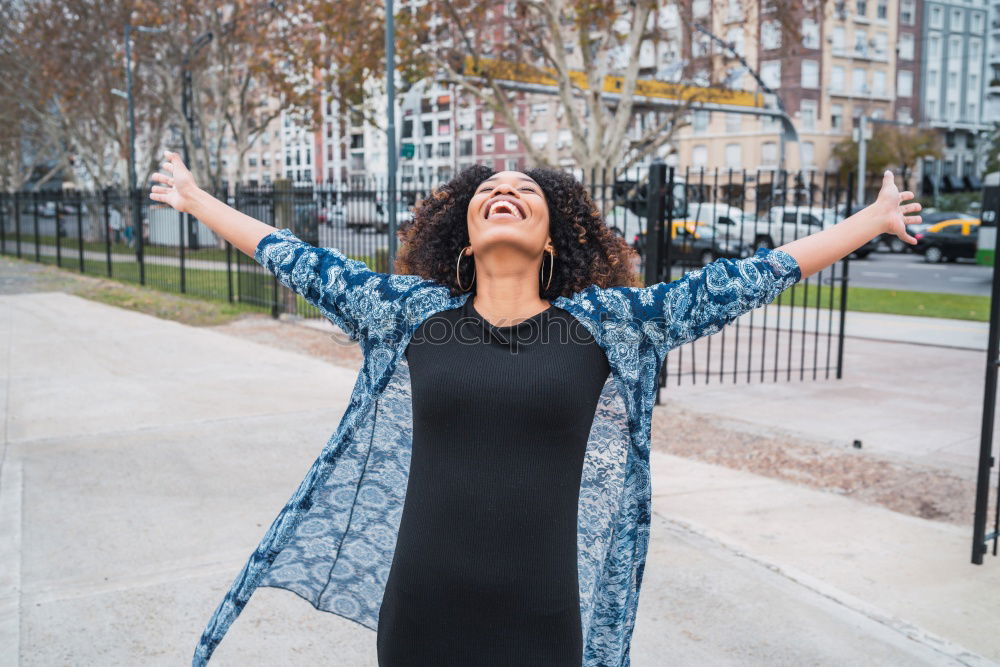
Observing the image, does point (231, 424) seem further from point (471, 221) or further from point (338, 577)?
point (471, 221)

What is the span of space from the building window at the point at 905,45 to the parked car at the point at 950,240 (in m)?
38.7

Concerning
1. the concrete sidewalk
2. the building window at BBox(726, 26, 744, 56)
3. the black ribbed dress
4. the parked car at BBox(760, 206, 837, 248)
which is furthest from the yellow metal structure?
the building window at BBox(726, 26, 744, 56)

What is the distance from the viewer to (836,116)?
5931cm

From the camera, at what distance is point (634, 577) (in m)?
2.51

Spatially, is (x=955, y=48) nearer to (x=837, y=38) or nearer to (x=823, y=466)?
(x=837, y=38)

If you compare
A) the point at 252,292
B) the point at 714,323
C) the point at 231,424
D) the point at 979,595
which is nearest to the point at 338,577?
the point at 714,323

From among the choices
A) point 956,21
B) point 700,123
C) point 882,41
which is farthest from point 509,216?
point 956,21

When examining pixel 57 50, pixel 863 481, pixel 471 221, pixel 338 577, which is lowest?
pixel 863 481

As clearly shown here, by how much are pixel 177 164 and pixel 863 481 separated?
4.90 metres

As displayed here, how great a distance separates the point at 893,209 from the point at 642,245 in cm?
948

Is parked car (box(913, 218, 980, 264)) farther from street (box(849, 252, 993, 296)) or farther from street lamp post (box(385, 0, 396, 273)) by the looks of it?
street lamp post (box(385, 0, 396, 273))

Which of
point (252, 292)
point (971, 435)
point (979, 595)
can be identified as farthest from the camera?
point (252, 292)

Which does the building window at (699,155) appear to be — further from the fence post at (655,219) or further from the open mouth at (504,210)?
the open mouth at (504,210)

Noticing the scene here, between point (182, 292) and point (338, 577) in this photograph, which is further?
point (182, 292)
